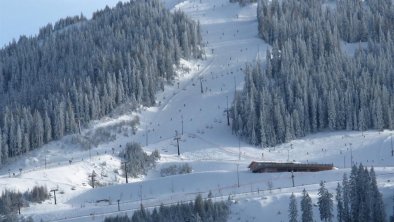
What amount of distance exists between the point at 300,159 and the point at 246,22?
75562mm

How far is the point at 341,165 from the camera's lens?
113m

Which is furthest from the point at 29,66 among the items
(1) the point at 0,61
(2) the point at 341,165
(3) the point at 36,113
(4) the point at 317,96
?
(2) the point at 341,165

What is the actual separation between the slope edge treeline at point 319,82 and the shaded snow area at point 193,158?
2.77 metres

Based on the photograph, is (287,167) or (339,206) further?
(287,167)

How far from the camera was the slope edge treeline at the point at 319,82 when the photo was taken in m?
128

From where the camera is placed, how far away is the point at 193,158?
393 ft

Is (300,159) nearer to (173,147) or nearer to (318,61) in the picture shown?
(173,147)

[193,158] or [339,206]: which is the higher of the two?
[339,206]

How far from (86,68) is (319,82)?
4131 cm

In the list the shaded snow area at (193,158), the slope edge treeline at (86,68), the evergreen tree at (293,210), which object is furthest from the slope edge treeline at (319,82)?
the evergreen tree at (293,210)

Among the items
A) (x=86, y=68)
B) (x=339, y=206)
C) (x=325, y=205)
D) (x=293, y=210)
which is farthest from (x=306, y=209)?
(x=86, y=68)

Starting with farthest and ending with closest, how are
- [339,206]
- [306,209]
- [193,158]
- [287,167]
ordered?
[193,158] → [287,167] → [339,206] → [306,209]

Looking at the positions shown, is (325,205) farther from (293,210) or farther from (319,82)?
(319,82)

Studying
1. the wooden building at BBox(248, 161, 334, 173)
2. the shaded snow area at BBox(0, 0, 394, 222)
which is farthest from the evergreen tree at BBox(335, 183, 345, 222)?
the wooden building at BBox(248, 161, 334, 173)
